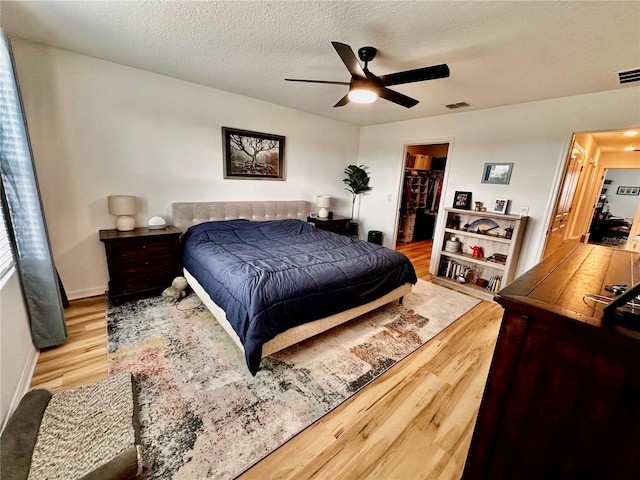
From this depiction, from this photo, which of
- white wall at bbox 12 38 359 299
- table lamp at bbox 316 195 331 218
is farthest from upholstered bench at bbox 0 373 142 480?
table lamp at bbox 316 195 331 218

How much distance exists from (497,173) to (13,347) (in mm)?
5057

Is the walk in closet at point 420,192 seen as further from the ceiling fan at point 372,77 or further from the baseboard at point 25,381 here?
the baseboard at point 25,381

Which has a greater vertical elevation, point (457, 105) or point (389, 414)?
point (457, 105)

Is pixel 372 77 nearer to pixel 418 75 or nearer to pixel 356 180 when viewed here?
pixel 418 75

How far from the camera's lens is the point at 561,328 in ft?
2.87

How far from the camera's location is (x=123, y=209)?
9.40ft

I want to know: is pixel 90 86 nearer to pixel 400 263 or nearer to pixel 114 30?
pixel 114 30

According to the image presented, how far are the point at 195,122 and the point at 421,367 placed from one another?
3781mm

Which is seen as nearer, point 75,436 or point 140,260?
point 75,436

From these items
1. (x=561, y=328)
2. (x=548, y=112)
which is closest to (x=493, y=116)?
(x=548, y=112)

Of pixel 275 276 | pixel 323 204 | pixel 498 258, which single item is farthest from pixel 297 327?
pixel 498 258

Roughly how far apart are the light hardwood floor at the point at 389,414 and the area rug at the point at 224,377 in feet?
0.31

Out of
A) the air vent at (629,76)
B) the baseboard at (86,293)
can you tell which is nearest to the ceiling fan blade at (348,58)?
the air vent at (629,76)

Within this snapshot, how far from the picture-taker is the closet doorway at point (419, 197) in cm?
608
